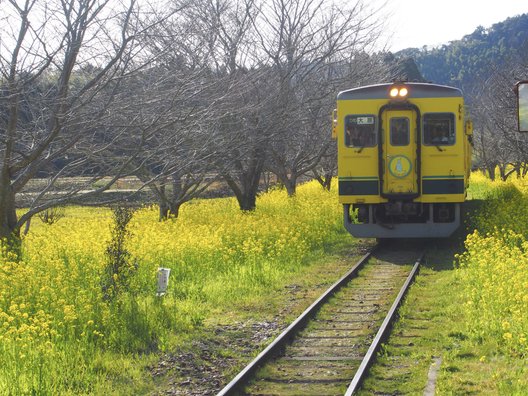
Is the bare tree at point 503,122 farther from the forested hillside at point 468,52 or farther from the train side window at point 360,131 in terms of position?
the forested hillside at point 468,52

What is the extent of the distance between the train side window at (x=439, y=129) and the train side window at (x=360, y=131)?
1039 mm

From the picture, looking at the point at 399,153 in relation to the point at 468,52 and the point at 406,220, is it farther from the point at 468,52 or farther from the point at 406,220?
the point at 468,52

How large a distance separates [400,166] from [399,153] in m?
0.26

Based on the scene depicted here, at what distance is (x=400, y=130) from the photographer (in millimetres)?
15242

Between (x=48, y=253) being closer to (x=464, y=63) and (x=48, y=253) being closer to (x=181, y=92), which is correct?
(x=181, y=92)

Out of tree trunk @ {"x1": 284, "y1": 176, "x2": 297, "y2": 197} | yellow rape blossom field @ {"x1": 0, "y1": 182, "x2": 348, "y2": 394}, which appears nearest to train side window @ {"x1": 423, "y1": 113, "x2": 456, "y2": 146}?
yellow rape blossom field @ {"x1": 0, "y1": 182, "x2": 348, "y2": 394}

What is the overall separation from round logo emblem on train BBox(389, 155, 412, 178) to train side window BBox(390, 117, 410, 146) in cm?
30

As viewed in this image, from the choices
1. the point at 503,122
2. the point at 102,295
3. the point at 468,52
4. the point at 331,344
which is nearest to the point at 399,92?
the point at 331,344

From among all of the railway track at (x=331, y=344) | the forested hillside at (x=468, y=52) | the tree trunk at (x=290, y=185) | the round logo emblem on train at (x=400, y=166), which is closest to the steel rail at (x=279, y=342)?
the railway track at (x=331, y=344)

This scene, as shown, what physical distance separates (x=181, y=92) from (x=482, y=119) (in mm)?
36068

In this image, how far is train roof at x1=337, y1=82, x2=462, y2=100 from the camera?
1502cm

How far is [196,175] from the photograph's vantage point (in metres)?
19.3

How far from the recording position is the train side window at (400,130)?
1522cm

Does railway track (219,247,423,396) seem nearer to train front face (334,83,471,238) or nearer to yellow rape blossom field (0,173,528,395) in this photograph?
yellow rape blossom field (0,173,528,395)
